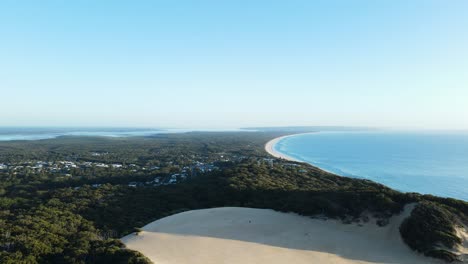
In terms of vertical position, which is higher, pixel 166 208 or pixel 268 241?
pixel 268 241

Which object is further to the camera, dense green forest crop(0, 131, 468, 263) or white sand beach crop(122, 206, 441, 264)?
dense green forest crop(0, 131, 468, 263)

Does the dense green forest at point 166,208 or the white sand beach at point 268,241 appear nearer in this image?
the white sand beach at point 268,241

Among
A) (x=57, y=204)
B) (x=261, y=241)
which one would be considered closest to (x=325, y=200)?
(x=261, y=241)

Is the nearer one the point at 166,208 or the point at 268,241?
the point at 268,241

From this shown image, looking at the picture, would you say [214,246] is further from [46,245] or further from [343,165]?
[343,165]

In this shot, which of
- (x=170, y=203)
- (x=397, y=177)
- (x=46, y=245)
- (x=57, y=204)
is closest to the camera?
(x=46, y=245)

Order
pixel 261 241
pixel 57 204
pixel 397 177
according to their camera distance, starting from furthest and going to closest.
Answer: pixel 397 177 → pixel 57 204 → pixel 261 241

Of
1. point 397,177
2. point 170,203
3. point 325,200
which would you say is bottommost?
point 397,177

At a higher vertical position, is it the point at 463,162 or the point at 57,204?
the point at 57,204
